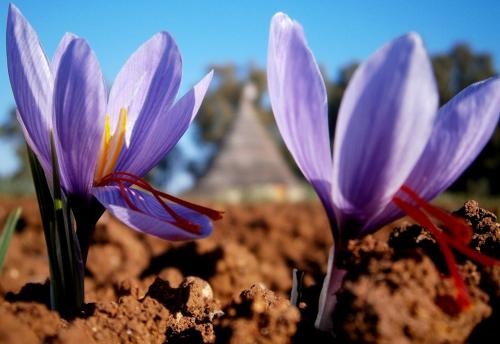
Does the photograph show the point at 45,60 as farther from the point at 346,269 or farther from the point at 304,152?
the point at 346,269

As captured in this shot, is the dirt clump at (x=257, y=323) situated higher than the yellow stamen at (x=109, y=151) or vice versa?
the yellow stamen at (x=109, y=151)

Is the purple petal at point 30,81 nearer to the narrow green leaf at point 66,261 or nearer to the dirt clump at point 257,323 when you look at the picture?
the narrow green leaf at point 66,261

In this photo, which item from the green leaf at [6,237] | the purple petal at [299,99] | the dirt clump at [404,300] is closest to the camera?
the dirt clump at [404,300]

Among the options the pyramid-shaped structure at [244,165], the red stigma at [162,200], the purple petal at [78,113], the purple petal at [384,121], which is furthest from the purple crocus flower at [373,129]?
the pyramid-shaped structure at [244,165]

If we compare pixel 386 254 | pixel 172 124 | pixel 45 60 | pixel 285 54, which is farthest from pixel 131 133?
pixel 386 254

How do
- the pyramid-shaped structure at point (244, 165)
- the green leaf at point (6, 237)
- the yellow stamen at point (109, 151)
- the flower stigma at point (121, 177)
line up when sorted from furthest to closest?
1. the pyramid-shaped structure at point (244, 165)
2. the green leaf at point (6, 237)
3. the yellow stamen at point (109, 151)
4. the flower stigma at point (121, 177)

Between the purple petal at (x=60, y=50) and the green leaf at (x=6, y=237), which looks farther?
the green leaf at (x=6, y=237)

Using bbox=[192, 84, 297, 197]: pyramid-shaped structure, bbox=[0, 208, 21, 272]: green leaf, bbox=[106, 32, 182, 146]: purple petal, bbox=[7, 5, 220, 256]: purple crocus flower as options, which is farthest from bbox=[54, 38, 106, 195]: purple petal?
bbox=[192, 84, 297, 197]: pyramid-shaped structure
